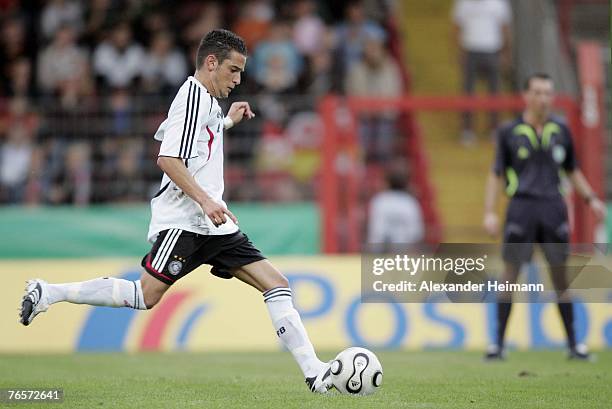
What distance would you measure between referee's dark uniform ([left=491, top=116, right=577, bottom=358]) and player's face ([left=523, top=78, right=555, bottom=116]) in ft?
0.52

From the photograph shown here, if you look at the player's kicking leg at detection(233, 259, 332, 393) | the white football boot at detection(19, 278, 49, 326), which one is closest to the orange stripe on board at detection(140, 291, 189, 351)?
the player's kicking leg at detection(233, 259, 332, 393)

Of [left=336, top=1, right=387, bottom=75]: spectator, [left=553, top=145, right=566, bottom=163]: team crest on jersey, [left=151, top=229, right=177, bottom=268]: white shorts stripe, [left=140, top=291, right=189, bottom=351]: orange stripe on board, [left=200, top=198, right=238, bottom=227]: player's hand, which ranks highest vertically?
[left=336, top=1, right=387, bottom=75]: spectator

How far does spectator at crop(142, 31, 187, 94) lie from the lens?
53.8ft

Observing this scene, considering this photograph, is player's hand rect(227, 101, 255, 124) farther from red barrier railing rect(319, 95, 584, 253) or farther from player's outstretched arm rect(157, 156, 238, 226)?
red barrier railing rect(319, 95, 584, 253)

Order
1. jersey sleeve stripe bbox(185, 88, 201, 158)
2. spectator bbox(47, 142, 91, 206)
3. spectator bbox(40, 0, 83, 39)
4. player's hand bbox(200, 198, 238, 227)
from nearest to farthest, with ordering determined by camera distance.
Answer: player's hand bbox(200, 198, 238, 227) < jersey sleeve stripe bbox(185, 88, 201, 158) < spectator bbox(47, 142, 91, 206) < spectator bbox(40, 0, 83, 39)

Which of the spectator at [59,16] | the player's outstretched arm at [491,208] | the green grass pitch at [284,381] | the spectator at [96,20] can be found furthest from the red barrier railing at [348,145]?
the spectator at [59,16]

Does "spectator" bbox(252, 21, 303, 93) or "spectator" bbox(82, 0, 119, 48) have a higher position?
"spectator" bbox(82, 0, 119, 48)

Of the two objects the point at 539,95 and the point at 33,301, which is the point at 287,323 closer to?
the point at 33,301

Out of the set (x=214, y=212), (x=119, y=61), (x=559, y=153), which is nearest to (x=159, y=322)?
(x=559, y=153)

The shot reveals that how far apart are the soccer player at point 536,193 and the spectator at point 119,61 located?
7.11 meters

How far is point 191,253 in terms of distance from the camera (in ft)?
25.3

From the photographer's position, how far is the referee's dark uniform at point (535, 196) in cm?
1073

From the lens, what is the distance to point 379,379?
300 inches

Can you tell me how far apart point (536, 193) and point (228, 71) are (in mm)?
4049
